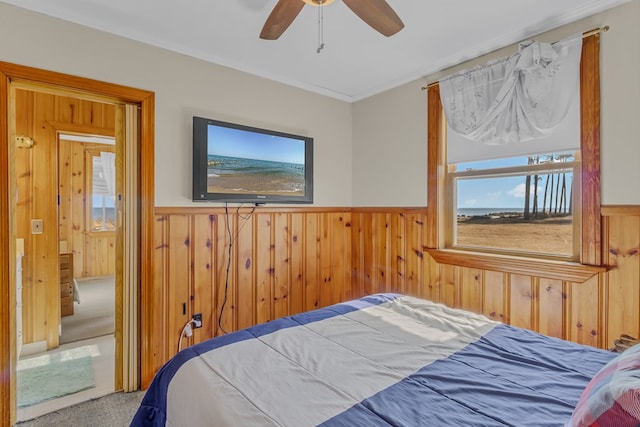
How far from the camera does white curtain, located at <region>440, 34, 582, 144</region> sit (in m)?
1.98

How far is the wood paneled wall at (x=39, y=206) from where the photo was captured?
9.15ft

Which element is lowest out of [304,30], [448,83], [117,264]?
[117,264]

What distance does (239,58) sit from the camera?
2547 millimetres

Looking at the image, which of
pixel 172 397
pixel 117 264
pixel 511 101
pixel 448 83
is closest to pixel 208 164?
pixel 117 264

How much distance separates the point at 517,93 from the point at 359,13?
130 centimetres

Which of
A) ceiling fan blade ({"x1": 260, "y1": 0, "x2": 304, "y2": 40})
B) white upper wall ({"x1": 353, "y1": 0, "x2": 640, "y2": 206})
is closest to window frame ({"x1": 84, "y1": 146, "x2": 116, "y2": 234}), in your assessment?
white upper wall ({"x1": 353, "y1": 0, "x2": 640, "y2": 206})

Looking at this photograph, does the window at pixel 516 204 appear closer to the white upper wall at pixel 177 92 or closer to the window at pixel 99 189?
the white upper wall at pixel 177 92

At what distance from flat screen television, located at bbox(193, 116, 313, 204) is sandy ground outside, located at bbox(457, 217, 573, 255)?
142cm

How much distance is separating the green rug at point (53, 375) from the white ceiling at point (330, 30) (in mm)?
2445

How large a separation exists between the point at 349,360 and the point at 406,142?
2177 millimetres

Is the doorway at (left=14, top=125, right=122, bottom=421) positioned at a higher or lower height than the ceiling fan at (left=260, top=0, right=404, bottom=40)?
lower

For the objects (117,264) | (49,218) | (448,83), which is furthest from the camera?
(49,218)

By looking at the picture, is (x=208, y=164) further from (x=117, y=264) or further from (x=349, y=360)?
(x=349, y=360)

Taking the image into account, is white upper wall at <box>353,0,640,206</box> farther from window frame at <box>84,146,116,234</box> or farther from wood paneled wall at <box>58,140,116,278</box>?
window frame at <box>84,146,116,234</box>
